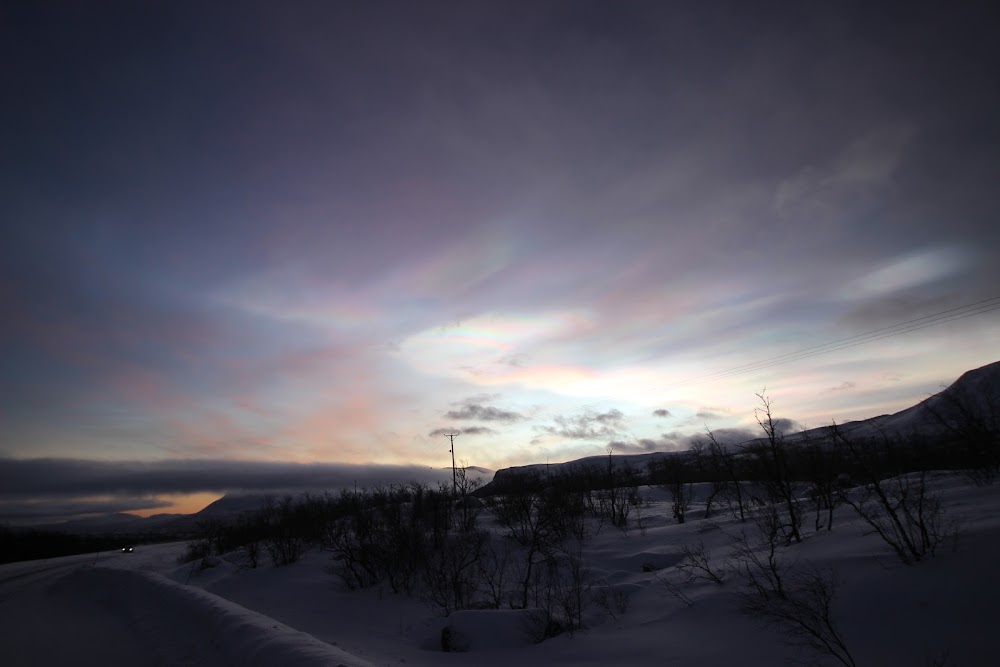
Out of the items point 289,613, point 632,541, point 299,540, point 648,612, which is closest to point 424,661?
point 648,612

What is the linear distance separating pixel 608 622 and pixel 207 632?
10.7 m

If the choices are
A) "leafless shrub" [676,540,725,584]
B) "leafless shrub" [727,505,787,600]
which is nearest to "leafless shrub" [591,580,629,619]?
"leafless shrub" [676,540,725,584]

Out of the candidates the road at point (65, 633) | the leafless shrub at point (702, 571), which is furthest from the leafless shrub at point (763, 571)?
the road at point (65, 633)

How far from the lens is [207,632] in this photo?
11.3 m

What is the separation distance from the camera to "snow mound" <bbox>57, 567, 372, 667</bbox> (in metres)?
7.90

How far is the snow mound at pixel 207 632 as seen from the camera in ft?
25.9

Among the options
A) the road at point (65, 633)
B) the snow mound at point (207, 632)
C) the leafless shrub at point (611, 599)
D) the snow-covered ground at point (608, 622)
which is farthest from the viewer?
the leafless shrub at point (611, 599)

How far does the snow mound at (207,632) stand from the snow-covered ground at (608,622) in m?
0.05

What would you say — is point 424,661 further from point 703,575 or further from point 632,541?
point 632,541

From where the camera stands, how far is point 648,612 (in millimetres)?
14438

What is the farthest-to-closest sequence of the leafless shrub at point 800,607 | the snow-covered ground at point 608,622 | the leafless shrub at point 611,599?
the leafless shrub at point 611,599 → the leafless shrub at point 800,607 → the snow-covered ground at point 608,622

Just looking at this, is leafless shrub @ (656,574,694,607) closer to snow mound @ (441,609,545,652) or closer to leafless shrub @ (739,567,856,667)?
leafless shrub @ (739,567,856,667)

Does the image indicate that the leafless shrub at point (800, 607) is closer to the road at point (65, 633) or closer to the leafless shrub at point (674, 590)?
the leafless shrub at point (674, 590)

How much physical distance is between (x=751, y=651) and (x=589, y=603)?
6.76 meters
